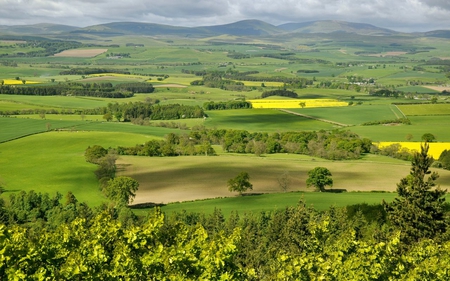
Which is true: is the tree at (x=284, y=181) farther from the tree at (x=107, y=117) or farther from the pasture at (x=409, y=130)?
the tree at (x=107, y=117)

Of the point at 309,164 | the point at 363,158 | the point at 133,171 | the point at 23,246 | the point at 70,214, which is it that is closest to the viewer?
the point at 23,246

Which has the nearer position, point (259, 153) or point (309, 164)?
point (309, 164)

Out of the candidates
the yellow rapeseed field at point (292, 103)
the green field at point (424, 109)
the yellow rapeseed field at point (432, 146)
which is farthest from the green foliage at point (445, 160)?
the yellow rapeseed field at point (292, 103)

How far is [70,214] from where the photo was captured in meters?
60.5

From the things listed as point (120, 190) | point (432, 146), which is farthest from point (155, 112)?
point (120, 190)

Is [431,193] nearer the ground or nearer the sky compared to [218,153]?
nearer the sky

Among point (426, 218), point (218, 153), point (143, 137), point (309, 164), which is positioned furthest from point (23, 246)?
point (143, 137)

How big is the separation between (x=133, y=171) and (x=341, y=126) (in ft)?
238

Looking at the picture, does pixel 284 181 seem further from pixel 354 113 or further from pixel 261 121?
pixel 354 113

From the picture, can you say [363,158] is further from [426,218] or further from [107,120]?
[107,120]

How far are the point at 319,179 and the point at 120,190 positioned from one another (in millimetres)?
30342

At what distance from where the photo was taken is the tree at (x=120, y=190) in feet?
222

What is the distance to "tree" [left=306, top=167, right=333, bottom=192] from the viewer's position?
76.6 m

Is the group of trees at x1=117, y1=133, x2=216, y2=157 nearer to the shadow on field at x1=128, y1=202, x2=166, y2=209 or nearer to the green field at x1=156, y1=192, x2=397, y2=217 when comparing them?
the shadow on field at x1=128, y1=202, x2=166, y2=209
